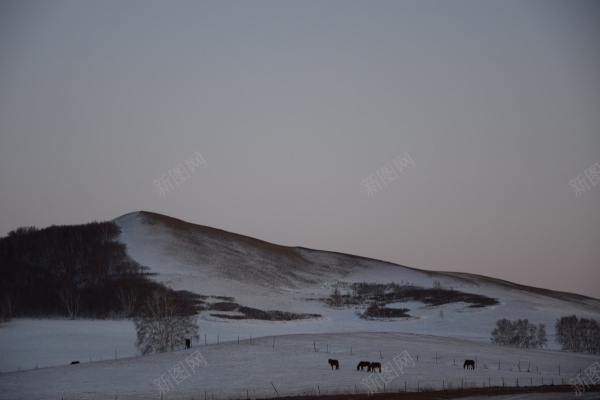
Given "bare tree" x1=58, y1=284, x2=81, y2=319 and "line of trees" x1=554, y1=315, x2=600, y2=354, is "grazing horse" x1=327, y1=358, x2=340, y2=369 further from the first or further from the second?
"bare tree" x1=58, y1=284, x2=81, y2=319

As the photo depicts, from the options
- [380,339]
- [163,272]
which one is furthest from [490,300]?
[380,339]

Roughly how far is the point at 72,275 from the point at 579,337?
9894cm

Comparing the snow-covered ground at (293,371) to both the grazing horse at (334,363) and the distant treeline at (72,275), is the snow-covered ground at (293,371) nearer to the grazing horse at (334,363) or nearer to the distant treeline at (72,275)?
the grazing horse at (334,363)

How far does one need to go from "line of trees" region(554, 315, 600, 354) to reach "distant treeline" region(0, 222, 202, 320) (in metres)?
54.4

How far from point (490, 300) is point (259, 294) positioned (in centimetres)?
4518

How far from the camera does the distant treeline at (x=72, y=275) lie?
119 meters

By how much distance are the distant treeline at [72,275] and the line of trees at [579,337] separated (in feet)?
178

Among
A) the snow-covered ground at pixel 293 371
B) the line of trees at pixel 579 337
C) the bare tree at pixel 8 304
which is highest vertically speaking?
the bare tree at pixel 8 304

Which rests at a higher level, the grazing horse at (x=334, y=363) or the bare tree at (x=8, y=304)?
the bare tree at (x=8, y=304)

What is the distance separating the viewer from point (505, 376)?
5572cm

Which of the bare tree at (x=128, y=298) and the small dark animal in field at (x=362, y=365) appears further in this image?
the bare tree at (x=128, y=298)

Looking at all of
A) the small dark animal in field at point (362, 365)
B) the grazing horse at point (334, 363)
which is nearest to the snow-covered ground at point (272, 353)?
the small dark animal in field at point (362, 365)

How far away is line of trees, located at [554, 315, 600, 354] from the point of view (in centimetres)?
9607

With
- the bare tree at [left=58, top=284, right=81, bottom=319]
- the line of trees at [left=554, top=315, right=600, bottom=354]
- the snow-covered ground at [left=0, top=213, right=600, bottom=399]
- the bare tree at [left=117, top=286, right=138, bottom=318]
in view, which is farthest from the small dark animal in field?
the bare tree at [left=58, top=284, right=81, bottom=319]
